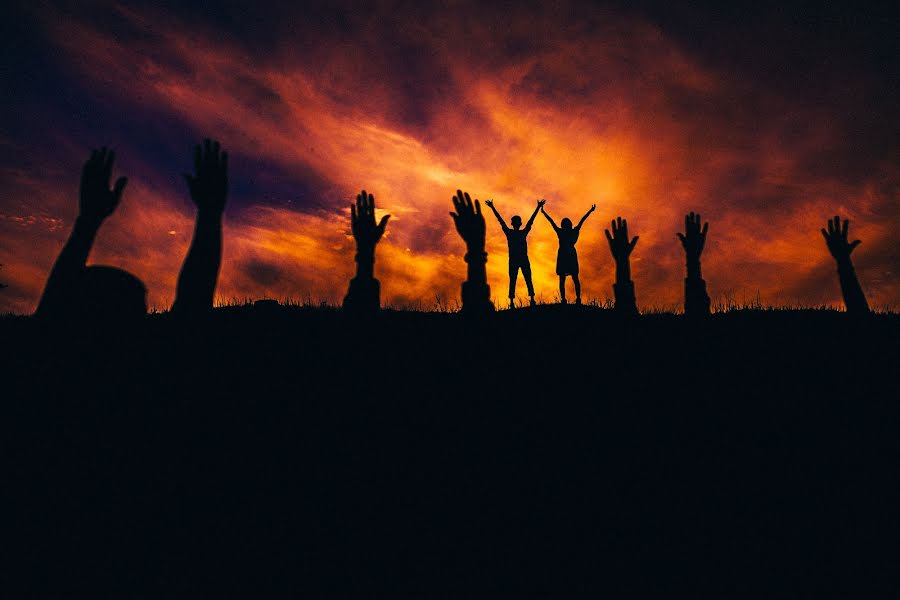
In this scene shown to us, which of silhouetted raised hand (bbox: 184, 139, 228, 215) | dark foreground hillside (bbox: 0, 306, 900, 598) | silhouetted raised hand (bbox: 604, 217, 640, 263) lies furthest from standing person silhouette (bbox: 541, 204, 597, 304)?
silhouetted raised hand (bbox: 184, 139, 228, 215)

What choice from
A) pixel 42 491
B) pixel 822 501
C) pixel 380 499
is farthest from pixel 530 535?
pixel 42 491

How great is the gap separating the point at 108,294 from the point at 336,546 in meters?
7.79

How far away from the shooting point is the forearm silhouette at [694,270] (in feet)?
41.1

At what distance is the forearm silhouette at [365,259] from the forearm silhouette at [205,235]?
2480 millimetres

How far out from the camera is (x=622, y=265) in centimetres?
1368

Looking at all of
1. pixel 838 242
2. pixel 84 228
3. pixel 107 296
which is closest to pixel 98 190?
pixel 84 228

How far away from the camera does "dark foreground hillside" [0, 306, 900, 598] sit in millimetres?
4633

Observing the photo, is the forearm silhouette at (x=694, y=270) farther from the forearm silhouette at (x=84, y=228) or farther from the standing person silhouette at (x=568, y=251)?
the forearm silhouette at (x=84, y=228)

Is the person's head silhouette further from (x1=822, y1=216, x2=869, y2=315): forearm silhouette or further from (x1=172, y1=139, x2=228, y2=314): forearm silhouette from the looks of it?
(x1=822, y1=216, x2=869, y2=315): forearm silhouette

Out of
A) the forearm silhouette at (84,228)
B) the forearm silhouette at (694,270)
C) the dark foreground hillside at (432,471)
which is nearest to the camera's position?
the dark foreground hillside at (432,471)

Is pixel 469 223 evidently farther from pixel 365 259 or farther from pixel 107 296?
pixel 107 296

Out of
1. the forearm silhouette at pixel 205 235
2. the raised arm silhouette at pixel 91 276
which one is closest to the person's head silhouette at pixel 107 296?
the raised arm silhouette at pixel 91 276

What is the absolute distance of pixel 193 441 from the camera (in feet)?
19.7

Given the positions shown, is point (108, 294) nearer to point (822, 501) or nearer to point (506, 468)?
point (506, 468)
